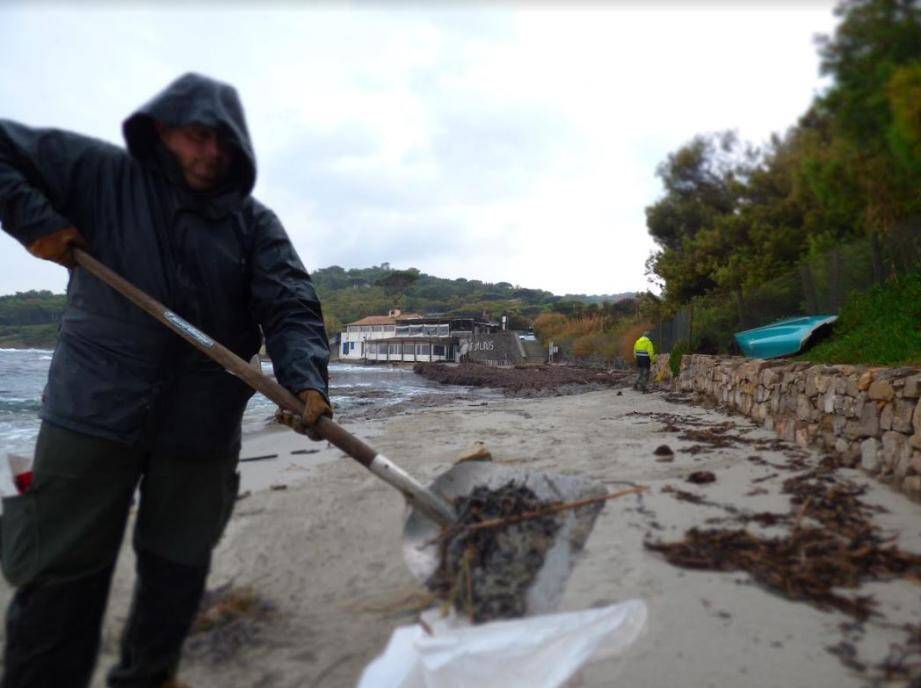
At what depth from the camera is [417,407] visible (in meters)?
13.8

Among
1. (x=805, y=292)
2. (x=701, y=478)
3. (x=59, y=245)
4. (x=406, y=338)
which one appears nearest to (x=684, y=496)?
(x=701, y=478)

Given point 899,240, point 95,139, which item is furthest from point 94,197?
point 899,240

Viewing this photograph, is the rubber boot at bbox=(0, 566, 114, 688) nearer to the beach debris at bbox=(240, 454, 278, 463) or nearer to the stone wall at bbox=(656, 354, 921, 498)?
the stone wall at bbox=(656, 354, 921, 498)

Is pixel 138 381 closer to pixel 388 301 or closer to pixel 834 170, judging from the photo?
pixel 834 170

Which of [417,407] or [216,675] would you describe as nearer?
[216,675]

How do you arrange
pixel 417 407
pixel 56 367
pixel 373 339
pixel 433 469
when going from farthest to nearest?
pixel 373 339, pixel 417 407, pixel 433 469, pixel 56 367

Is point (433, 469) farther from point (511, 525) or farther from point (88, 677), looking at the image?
point (88, 677)

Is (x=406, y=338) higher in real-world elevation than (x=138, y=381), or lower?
higher

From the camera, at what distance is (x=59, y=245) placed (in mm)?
1812

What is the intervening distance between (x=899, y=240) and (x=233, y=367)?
7435 mm

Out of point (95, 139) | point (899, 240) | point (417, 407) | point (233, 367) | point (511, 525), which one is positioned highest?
point (899, 240)

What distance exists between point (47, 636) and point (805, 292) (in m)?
10.1

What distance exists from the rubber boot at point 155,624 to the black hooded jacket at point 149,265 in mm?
399

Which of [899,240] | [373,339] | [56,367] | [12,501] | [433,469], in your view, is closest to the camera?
[12,501]
